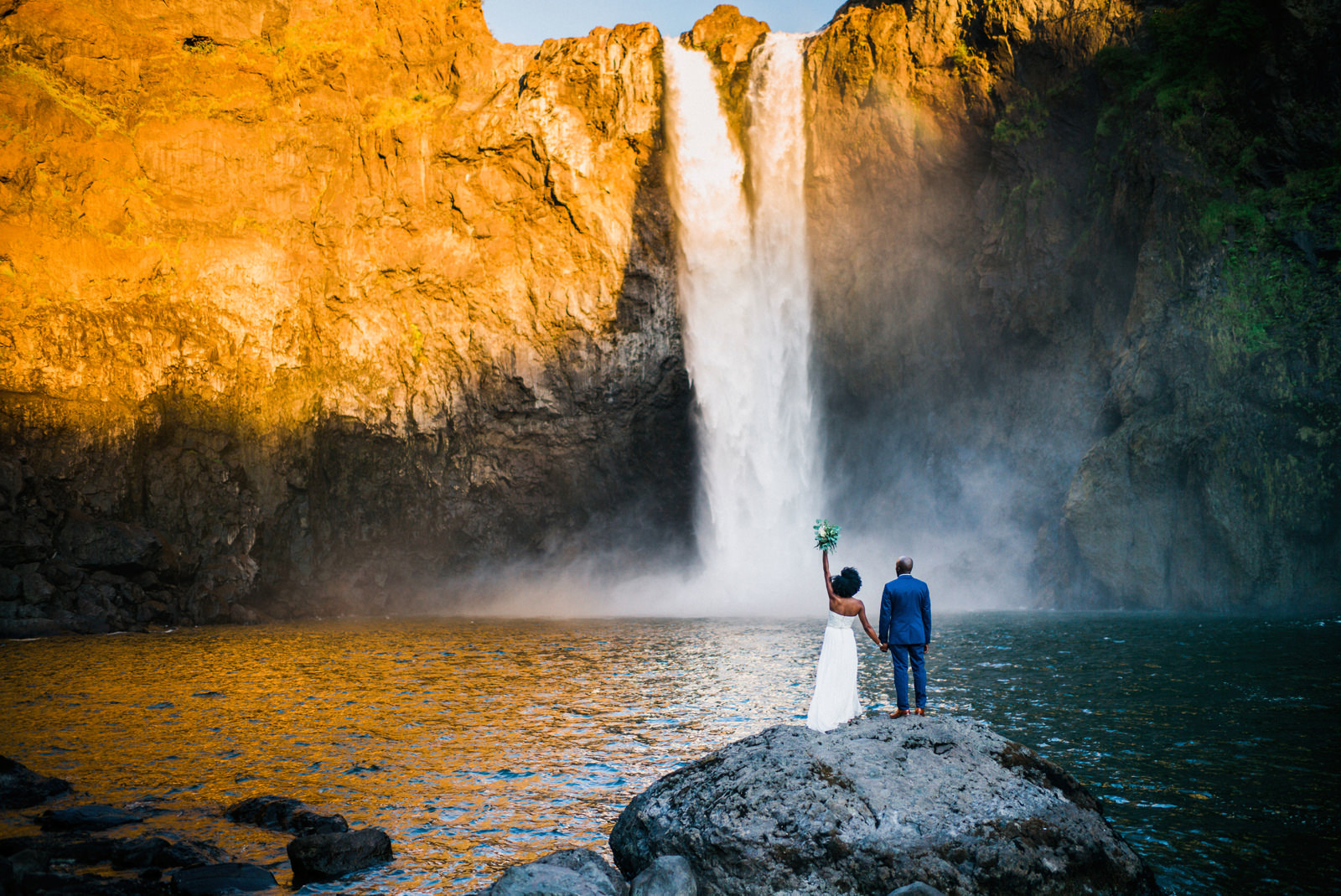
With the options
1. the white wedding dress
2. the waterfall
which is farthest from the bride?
the waterfall

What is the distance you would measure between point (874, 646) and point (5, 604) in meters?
25.0

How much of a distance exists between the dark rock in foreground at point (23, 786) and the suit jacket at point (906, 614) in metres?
8.37

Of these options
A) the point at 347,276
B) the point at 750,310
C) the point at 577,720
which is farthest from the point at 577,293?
the point at 577,720

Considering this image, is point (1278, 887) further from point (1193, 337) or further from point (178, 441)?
point (178, 441)

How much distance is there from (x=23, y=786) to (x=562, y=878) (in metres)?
6.26

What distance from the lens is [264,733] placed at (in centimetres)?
1098

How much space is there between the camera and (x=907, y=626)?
8.42 metres

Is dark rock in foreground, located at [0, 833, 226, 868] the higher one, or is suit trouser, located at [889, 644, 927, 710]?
suit trouser, located at [889, 644, 927, 710]

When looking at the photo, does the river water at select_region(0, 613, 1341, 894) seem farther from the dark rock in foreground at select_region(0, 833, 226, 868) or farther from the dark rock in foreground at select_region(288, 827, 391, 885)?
the dark rock in foreground at select_region(0, 833, 226, 868)

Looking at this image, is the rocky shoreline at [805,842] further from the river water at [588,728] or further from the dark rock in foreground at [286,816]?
the dark rock in foreground at [286,816]

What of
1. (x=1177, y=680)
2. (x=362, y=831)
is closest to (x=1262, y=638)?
(x=1177, y=680)

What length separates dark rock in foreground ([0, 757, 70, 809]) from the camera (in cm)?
803

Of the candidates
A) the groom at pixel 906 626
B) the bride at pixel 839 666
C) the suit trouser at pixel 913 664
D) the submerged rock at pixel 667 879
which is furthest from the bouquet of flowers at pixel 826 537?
the submerged rock at pixel 667 879

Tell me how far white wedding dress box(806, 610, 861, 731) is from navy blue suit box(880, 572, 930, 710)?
0.48 metres
